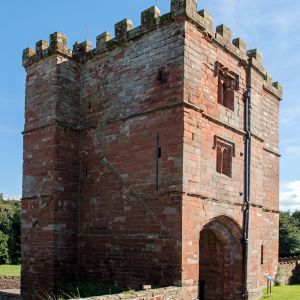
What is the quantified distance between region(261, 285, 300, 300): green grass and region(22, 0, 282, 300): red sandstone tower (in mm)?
968

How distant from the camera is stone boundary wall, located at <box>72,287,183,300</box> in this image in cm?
967

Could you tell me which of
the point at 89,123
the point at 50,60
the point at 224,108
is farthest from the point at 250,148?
the point at 50,60

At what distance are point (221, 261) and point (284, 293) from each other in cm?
307

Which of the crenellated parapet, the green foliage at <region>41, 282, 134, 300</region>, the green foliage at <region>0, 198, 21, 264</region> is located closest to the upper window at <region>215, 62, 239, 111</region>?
the crenellated parapet

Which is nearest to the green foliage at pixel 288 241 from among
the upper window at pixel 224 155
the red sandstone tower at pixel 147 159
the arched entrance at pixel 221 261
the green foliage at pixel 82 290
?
the red sandstone tower at pixel 147 159

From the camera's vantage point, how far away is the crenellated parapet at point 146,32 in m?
12.8

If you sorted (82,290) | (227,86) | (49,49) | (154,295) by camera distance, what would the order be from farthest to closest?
(49,49) → (227,86) → (82,290) → (154,295)

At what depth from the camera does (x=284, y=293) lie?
621 inches

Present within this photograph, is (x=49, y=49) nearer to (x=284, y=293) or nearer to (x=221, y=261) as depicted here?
(x=221, y=261)

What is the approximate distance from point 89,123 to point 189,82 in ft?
13.3

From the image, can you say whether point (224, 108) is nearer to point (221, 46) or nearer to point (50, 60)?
point (221, 46)

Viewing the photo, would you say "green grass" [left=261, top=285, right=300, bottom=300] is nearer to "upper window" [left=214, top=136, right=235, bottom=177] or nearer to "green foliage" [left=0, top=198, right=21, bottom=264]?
"upper window" [left=214, top=136, right=235, bottom=177]

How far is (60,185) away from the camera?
14250 millimetres

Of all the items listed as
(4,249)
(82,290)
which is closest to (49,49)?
(82,290)
